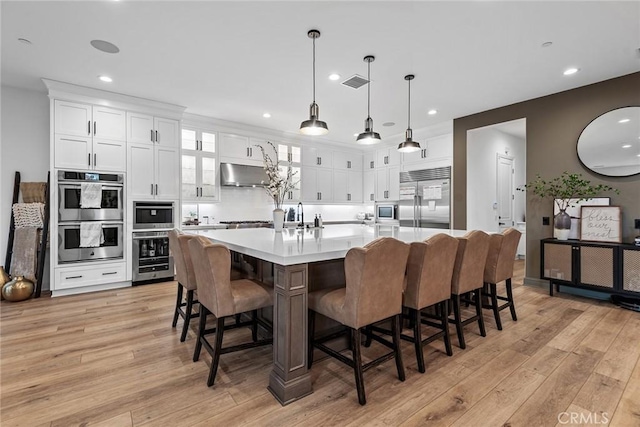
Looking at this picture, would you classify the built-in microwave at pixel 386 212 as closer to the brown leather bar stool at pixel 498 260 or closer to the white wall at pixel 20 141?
the brown leather bar stool at pixel 498 260

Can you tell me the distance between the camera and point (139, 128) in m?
4.46

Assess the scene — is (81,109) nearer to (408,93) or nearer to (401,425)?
(408,93)

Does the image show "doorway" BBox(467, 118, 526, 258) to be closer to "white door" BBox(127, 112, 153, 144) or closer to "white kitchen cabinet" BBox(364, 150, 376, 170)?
"white kitchen cabinet" BBox(364, 150, 376, 170)

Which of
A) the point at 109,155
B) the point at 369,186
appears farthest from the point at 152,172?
the point at 369,186

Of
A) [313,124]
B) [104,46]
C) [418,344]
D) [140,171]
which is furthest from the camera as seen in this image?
[140,171]

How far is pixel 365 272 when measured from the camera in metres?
1.67

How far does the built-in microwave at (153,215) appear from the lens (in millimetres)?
4426

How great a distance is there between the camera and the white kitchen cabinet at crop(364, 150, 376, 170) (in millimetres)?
7430

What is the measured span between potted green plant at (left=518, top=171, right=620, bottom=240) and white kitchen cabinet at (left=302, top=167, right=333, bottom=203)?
4.04 m

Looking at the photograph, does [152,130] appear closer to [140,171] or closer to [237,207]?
[140,171]

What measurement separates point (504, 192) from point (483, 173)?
3.33ft

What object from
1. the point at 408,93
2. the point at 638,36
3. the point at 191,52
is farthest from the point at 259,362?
the point at 638,36

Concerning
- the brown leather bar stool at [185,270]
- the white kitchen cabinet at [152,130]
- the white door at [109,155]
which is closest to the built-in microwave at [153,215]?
the white door at [109,155]

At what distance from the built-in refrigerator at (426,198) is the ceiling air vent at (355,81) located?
271 centimetres
